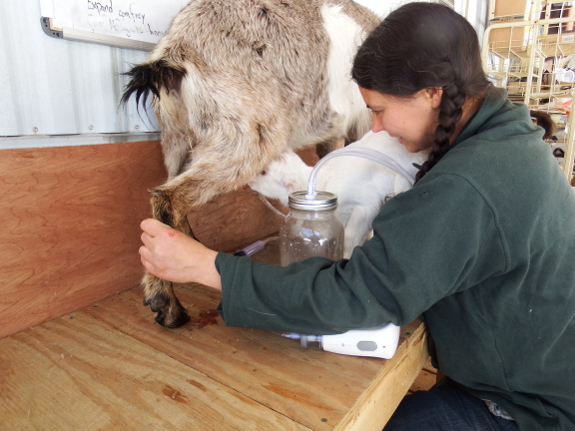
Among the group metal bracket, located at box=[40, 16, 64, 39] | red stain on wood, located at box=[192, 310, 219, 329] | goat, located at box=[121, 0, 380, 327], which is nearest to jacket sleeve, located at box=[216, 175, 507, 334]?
red stain on wood, located at box=[192, 310, 219, 329]

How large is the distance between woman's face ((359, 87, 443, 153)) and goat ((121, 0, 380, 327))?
45 cm

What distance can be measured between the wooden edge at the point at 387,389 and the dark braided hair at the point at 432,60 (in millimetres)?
482

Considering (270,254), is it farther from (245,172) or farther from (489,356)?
(489,356)

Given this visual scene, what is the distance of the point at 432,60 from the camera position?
80 cm

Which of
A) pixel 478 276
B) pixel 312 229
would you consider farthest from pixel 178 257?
pixel 478 276

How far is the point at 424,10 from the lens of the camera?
0.85 m

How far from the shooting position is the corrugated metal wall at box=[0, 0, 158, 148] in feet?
3.49

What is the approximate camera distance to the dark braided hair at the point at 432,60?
81cm

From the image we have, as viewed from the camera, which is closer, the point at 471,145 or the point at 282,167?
the point at 471,145

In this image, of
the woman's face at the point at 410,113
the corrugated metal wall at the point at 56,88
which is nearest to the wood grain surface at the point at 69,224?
the corrugated metal wall at the point at 56,88

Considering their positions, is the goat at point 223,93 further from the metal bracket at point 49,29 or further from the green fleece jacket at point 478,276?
the green fleece jacket at point 478,276

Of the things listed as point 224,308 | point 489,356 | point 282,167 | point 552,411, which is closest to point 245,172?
point 282,167

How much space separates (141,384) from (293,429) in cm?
36

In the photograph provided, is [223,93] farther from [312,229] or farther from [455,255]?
[455,255]
